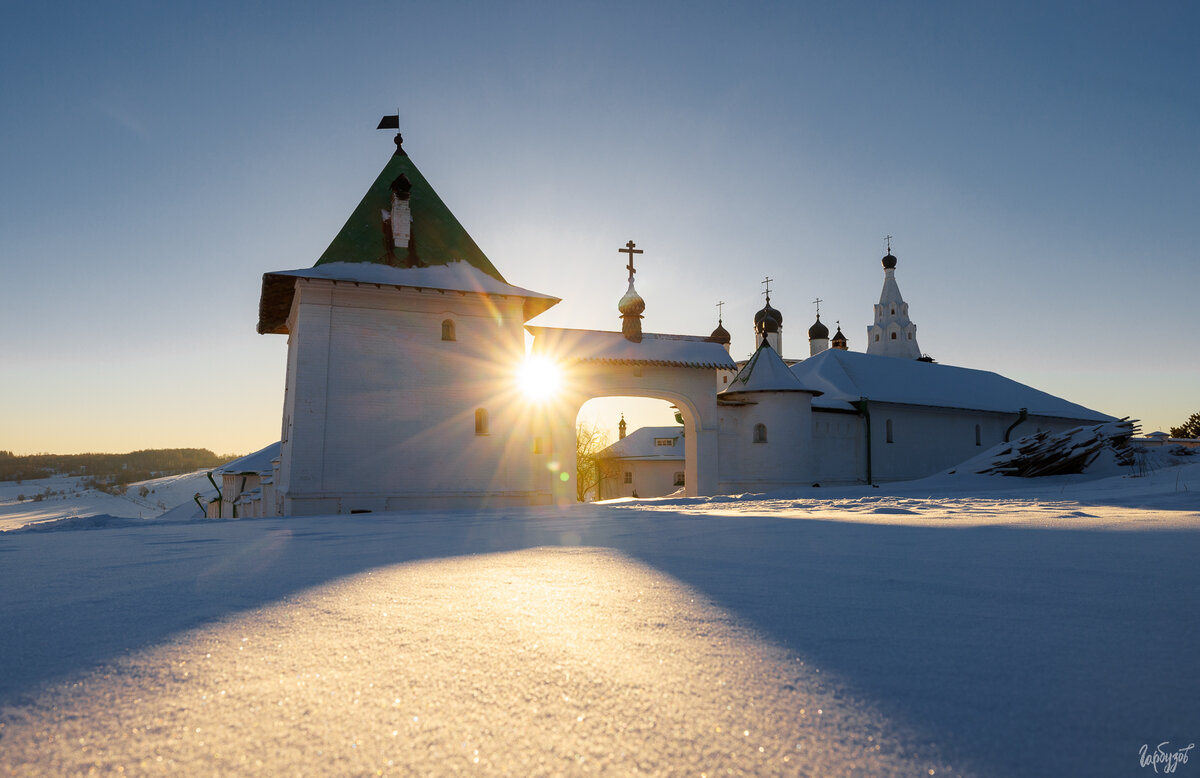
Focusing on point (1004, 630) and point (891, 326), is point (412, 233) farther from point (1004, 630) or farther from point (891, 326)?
point (891, 326)

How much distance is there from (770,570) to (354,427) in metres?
13.8

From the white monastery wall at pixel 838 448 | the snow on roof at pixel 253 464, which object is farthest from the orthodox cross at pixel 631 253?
the snow on roof at pixel 253 464

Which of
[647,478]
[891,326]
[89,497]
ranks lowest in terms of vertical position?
[89,497]

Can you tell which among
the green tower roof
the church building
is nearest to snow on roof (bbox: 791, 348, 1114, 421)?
the church building

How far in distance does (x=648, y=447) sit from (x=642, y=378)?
26444 millimetres

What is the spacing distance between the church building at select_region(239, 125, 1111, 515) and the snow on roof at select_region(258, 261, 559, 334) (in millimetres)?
58

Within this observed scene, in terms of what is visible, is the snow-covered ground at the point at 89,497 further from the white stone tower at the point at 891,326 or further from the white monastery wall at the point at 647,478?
the white stone tower at the point at 891,326

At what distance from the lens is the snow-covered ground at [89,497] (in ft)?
181

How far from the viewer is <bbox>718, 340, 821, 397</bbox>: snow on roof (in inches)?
898

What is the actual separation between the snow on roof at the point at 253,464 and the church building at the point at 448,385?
150 cm

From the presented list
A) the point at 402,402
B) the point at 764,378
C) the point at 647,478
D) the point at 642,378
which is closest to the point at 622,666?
the point at 402,402

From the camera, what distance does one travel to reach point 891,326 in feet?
140

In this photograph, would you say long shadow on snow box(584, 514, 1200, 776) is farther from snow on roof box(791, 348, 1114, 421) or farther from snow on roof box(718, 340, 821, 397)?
snow on roof box(791, 348, 1114, 421)

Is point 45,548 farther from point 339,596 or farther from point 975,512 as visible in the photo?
point 975,512
